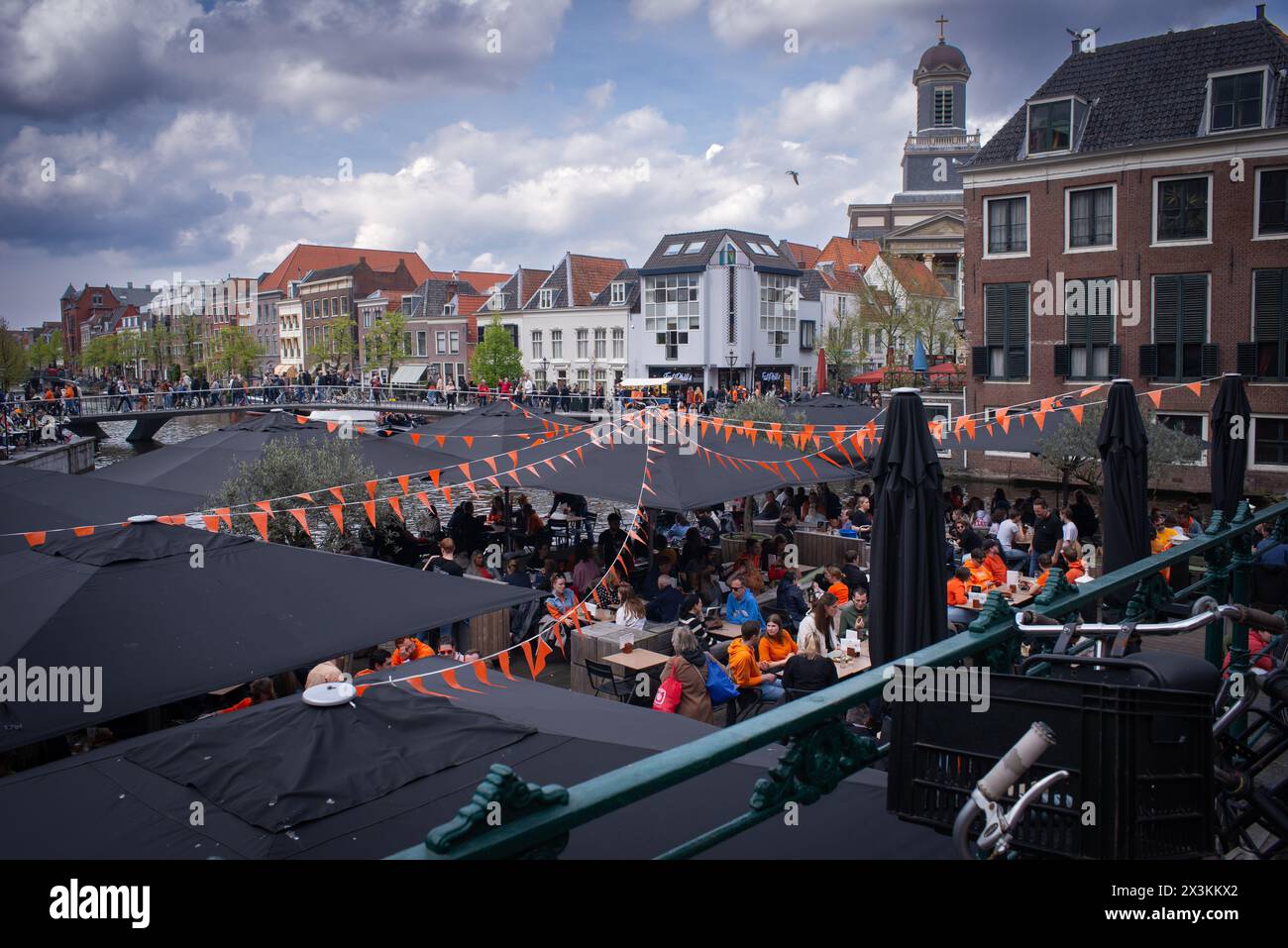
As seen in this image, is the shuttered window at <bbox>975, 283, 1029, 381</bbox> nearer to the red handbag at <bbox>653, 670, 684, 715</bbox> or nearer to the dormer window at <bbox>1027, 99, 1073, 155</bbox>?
the dormer window at <bbox>1027, 99, 1073, 155</bbox>

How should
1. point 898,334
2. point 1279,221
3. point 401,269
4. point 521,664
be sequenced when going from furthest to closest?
point 401,269 → point 898,334 → point 1279,221 → point 521,664

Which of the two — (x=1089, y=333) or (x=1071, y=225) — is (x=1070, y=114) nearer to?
(x=1071, y=225)

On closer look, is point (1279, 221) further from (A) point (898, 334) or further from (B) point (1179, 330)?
(A) point (898, 334)

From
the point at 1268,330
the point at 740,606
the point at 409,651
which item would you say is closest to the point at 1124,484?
the point at 740,606

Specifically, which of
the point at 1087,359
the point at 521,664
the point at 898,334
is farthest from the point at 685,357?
the point at 521,664

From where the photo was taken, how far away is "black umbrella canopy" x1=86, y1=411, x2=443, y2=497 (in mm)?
15055

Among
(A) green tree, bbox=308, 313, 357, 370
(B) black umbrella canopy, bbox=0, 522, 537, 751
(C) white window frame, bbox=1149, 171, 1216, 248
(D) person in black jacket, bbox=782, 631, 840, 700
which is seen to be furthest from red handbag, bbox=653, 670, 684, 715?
(A) green tree, bbox=308, 313, 357, 370

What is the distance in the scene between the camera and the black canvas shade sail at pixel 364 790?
12.8 feet

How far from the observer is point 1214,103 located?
27203 millimetres

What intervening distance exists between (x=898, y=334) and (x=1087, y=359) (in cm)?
2213

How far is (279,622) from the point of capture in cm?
659

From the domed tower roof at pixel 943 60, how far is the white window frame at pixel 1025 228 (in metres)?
56.0

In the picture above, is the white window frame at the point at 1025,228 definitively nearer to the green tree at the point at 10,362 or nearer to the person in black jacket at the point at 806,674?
the person in black jacket at the point at 806,674

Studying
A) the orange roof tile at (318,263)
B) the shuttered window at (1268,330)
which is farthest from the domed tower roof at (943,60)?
the shuttered window at (1268,330)
